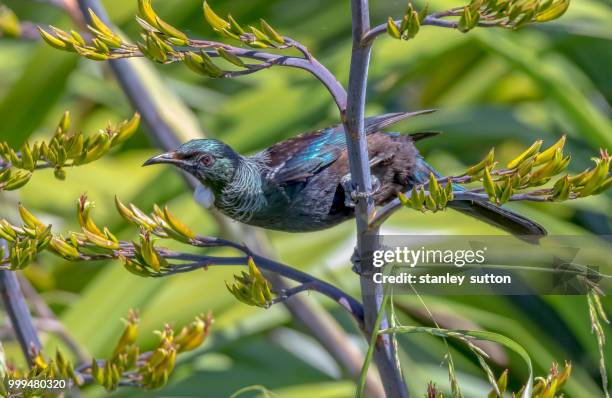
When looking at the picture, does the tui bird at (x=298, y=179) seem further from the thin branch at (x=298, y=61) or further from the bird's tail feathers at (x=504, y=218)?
the thin branch at (x=298, y=61)

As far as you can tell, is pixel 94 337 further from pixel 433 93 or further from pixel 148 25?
pixel 433 93

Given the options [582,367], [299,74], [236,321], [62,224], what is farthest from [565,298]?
[62,224]

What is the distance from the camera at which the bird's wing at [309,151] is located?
136 cm

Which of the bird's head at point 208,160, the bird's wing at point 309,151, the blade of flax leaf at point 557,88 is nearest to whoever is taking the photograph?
the bird's head at point 208,160

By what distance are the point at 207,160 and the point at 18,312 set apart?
1.07 ft

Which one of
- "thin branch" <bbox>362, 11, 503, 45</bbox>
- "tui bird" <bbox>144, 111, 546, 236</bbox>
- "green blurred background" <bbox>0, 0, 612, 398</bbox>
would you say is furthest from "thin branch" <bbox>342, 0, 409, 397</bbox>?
"green blurred background" <bbox>0, 0, 612, 398</bbox>

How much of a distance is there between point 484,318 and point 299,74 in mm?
778

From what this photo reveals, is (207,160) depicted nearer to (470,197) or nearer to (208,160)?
(208,160)

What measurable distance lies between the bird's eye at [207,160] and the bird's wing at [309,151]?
0.12 meters

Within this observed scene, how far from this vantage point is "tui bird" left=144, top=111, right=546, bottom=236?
126cm

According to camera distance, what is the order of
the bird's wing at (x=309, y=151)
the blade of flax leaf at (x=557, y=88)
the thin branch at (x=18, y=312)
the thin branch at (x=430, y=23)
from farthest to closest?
the blade of flax leaf at (x=557, y=88), the bird's wing at (x=309, y=151), the thin branch at (x=18, y=312), the thin branch at (x=430, y=23)

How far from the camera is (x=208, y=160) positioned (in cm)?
125

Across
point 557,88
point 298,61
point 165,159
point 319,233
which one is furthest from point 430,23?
point 319,233

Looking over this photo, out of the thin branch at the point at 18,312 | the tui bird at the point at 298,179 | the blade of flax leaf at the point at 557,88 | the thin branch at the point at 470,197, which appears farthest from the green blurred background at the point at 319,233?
the thin branch at the point at 470,197
